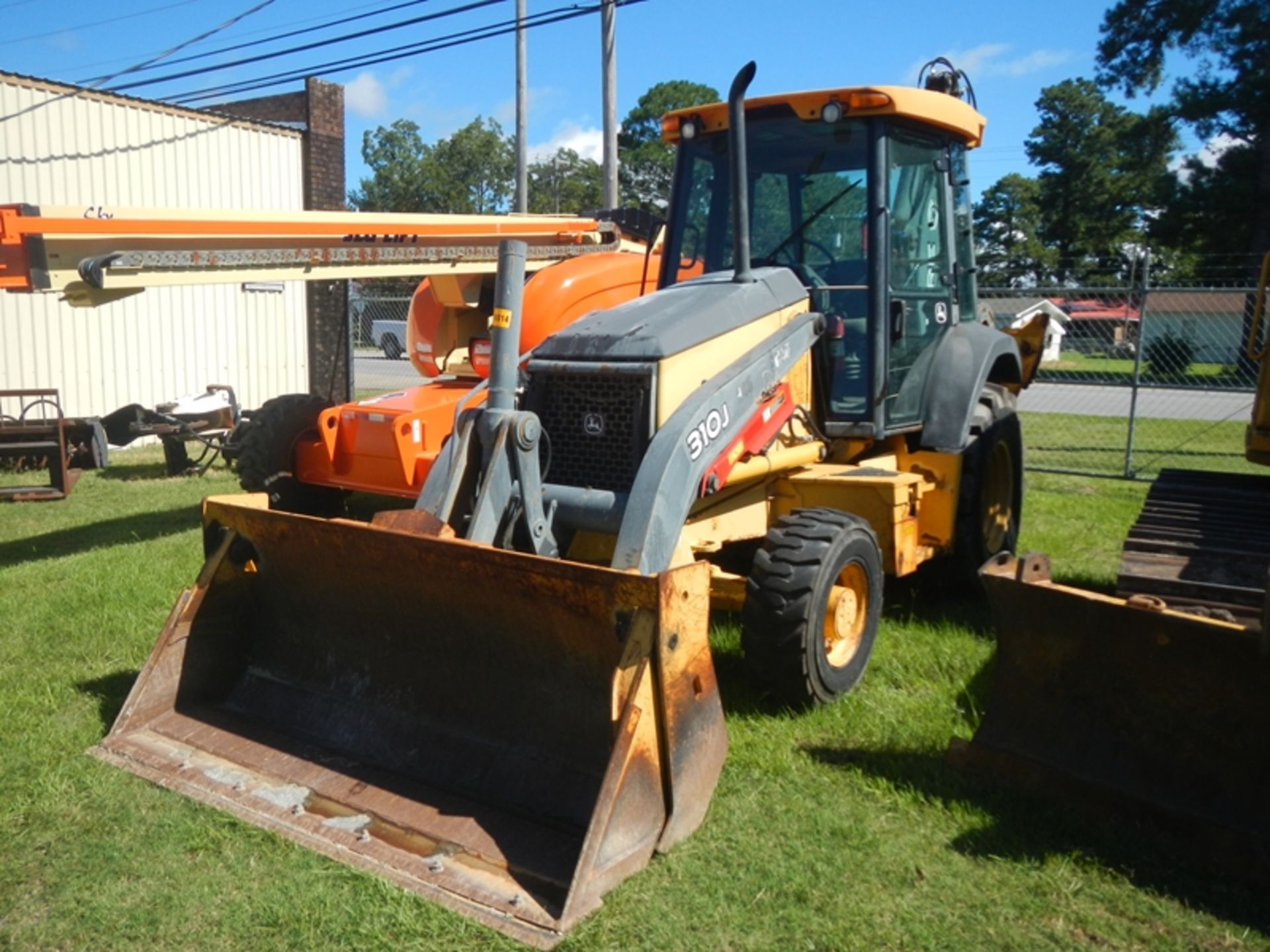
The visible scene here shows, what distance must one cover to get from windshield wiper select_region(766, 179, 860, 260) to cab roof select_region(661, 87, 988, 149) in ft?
1.22

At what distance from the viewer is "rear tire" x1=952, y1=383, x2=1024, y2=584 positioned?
6.49 meters

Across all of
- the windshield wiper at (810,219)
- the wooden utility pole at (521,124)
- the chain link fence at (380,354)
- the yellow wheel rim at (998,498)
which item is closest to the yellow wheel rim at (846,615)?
the windshield wiper at (810,219)

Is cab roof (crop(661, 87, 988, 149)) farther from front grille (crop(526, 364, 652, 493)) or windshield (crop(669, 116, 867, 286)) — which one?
front grille (crop(526, 364, 652, 493))

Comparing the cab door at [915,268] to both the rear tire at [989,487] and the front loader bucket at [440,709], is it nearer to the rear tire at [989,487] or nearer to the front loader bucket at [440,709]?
the rear tire at [989,487]

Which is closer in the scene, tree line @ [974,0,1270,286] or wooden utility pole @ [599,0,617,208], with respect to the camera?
wooden utility pole @ [599,0,617,208]

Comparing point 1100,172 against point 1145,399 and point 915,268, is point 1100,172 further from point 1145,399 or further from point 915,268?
point 915,268

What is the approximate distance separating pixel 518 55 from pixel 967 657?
15.9 metres

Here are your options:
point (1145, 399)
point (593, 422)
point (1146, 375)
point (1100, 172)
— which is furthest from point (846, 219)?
point (1100, 172)

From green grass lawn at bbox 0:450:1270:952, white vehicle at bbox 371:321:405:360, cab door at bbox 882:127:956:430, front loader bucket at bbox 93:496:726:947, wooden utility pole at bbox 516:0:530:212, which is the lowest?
green grass lawn at bbox 0:450:1270:952

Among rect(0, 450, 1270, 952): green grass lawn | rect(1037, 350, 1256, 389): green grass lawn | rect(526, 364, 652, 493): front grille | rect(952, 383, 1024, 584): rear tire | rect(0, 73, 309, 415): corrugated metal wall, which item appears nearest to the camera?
rect(0, 450, 1270, 952): green grass lawn

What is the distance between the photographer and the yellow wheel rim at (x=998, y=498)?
722cm

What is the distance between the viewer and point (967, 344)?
6566 mm

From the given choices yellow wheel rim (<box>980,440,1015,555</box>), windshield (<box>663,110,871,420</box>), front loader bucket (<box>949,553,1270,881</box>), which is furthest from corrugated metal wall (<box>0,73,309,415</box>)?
front loader bucket (<box>949,553,1270,881</box>)

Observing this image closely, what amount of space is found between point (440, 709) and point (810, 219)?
319 cm
